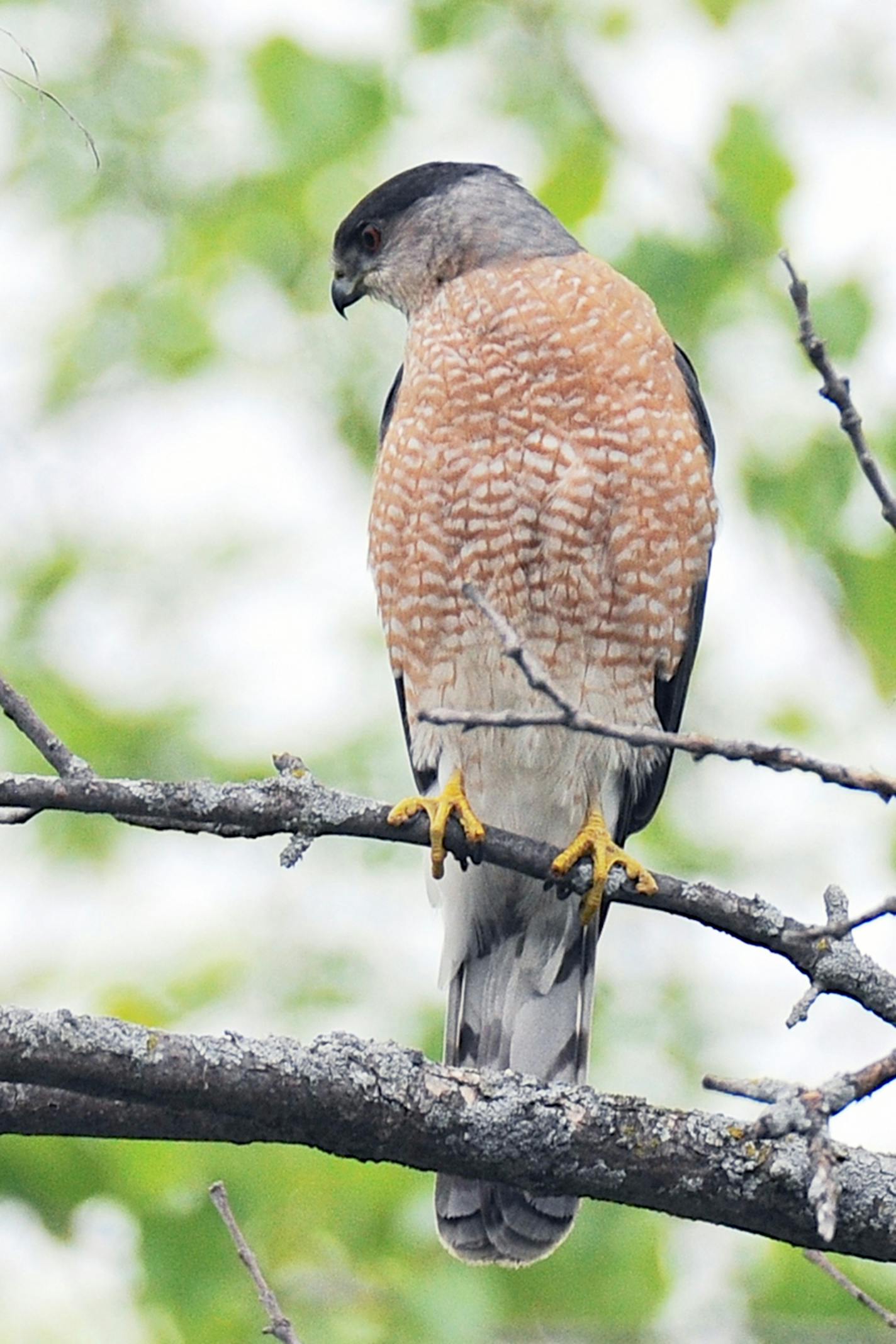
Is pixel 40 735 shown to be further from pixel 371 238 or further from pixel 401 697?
pixel 371 238

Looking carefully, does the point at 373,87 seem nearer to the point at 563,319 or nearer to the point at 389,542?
the point at 563,319

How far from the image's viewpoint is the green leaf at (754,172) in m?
5.13

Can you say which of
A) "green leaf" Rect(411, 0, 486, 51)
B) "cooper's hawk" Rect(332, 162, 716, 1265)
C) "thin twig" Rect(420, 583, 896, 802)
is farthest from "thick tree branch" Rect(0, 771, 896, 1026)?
"green leaf" Rect(411, 0, 486, 51)

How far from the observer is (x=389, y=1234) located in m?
4.31

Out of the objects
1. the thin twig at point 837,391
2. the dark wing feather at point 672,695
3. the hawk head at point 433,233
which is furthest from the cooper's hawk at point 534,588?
the thin twig at point 837,391

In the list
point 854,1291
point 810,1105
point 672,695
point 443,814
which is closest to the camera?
point 810,1105

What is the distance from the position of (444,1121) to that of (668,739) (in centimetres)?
81

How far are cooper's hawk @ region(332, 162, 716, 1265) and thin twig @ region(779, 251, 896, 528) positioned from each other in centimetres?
182

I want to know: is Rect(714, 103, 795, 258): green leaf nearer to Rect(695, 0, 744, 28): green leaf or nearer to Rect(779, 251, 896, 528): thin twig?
Rect(695, 0, 744, 28): green leaf

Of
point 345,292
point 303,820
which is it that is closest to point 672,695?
point 345,292

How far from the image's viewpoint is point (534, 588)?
4.00 meters

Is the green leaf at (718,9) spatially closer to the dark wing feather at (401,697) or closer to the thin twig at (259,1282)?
the dark wing feather at (401,697)

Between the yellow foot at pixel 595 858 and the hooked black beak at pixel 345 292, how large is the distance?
2.01 m

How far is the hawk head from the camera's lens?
4746 millimetres
